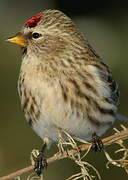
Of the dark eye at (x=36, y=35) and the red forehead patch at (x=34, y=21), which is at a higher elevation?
the red forehead patch at (x=34, y=21)

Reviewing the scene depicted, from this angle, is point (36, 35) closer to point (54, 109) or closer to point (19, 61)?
point (54, 109)

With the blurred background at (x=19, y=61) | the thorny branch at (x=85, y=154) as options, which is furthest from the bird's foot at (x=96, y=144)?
the blurred background at (x=19, y=61)

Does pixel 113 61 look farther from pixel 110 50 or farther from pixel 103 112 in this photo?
pixel 103 112

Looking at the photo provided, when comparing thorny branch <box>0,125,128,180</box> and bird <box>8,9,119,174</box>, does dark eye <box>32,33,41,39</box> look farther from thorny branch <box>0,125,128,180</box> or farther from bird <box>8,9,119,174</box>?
thorny branch <box>0,125,128,180</box>

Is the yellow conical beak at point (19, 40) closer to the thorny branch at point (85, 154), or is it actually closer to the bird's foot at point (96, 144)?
the bird's foot at point (96, 144)

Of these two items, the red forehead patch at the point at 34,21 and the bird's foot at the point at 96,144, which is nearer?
the bird's foot at the point at 96,144

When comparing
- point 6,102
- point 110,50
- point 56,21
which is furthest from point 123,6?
point 56,21

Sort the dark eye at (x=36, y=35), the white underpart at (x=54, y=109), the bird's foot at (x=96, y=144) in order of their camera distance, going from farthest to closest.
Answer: the dark eye at (x=36, y=35)
the white underpart at (x=54, y=109)
the bird's foot at (x=96, y=144)
